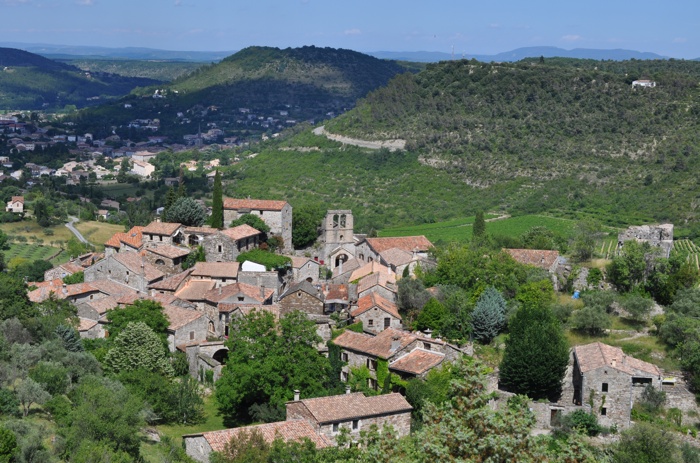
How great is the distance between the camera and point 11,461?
24.4m

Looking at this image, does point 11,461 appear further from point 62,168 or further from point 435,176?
point 62,168

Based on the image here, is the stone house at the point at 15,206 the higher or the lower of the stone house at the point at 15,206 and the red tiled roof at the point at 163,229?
the lower

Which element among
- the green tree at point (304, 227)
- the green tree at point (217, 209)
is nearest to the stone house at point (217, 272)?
the green tree at point (217, 209)

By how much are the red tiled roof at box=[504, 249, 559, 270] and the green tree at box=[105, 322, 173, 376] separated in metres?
22.0

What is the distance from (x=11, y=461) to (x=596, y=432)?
22532 mm

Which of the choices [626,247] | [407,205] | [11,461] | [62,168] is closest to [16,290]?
[11,461]

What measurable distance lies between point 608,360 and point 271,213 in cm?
2661

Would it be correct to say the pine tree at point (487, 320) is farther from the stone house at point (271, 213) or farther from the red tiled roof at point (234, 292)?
the stone house at point (271, 213)

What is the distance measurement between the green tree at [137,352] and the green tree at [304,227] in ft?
64.6

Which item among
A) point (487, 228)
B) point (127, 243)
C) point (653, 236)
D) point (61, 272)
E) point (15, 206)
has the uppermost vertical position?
point (653, 236)

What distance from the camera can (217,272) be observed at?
49.0 m

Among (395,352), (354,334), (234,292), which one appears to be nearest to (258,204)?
(234,292)

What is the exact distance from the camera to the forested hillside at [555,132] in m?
80.2

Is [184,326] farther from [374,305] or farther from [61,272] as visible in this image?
[61,272]
